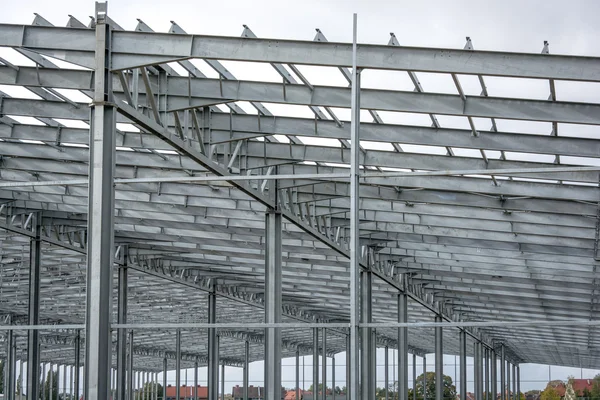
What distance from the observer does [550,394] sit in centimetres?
2153

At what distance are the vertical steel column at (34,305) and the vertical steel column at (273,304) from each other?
7.65 metres

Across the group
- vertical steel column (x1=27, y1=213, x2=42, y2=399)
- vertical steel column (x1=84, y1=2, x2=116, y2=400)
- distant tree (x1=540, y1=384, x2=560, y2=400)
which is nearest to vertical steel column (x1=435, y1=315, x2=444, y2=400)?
distant tree (x1=540, y1=384, x2=560, y2=400)

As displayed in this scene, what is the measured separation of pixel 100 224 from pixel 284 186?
24.6ft

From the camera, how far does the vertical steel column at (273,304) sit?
19.0 meters

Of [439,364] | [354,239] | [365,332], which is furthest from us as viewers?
[439,364]

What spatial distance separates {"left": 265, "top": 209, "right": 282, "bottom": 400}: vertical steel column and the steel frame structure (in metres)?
0.04

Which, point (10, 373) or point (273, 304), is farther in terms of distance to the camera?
point (10, 373)

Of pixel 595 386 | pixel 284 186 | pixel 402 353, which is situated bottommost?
pixel 595 386

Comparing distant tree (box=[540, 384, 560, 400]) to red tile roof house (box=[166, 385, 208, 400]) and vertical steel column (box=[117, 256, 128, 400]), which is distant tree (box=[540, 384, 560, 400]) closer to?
vertical steel column (box=[117, 256, 128, 400])

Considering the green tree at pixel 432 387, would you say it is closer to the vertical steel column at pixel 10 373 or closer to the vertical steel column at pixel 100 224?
the vertical steel column at pixel 10 373

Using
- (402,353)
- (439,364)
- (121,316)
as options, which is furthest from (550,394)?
(121,316)

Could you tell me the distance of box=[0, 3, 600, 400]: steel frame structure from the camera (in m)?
13.5

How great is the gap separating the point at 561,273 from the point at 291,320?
22.1 meters

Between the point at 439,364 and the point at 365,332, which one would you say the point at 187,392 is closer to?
the point at 439,364
